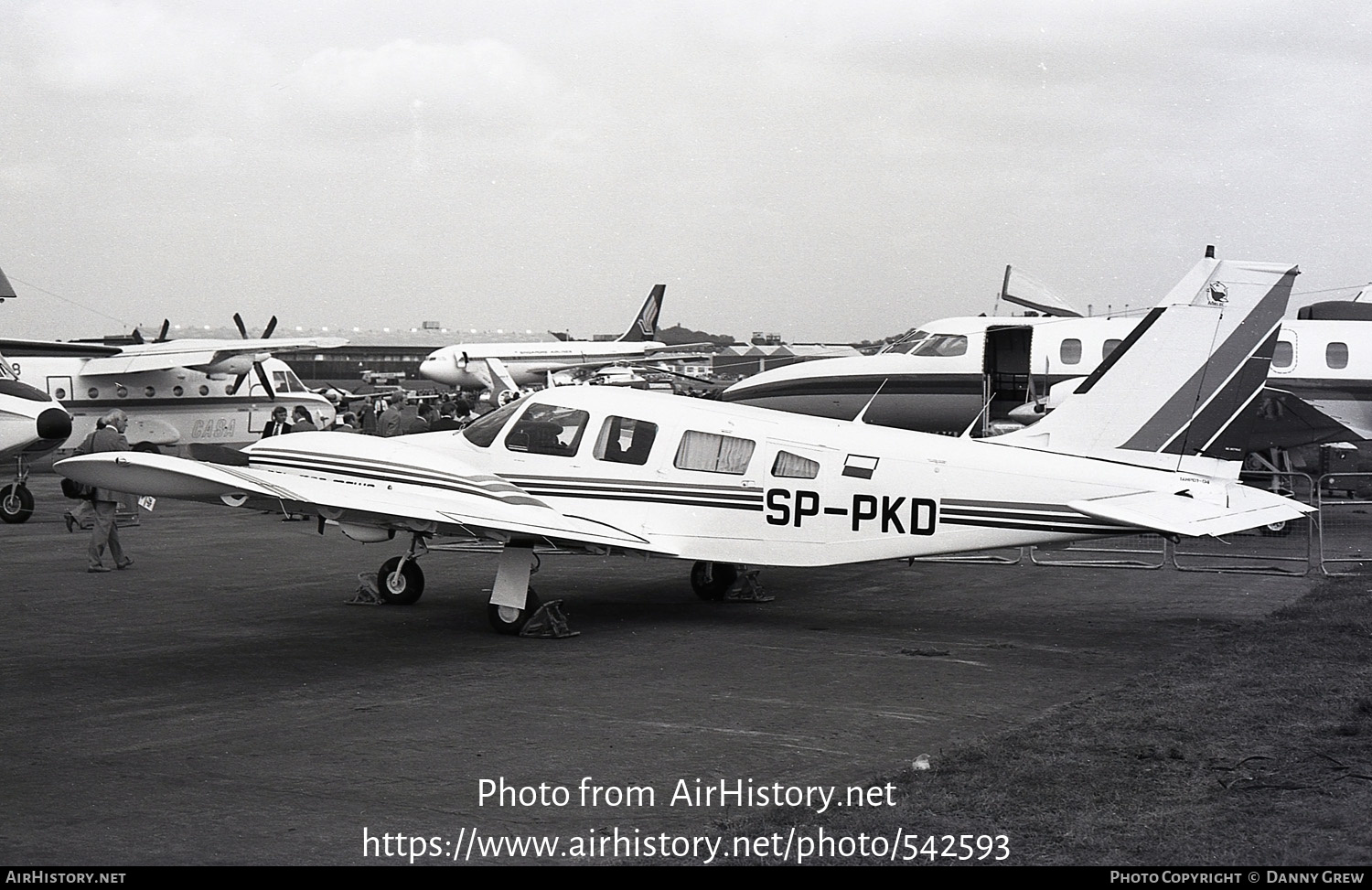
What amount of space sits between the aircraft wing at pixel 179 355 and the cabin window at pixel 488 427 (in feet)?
66.8

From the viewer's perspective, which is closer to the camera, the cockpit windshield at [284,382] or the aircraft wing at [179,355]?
the aircraft wing at [179,355]

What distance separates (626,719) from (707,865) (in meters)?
2.90

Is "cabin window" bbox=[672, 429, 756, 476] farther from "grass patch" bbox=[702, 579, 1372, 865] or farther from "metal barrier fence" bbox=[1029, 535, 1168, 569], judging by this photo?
"metal barrier fence" bbox=[1029, 535, 1168, 569]

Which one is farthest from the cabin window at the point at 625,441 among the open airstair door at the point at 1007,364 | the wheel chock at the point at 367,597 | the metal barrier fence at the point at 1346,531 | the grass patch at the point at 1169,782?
the open airstair door at the point at 1007,364

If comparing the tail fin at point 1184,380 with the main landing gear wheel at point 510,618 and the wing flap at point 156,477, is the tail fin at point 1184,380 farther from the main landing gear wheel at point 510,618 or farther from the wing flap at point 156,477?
the wing flap at point 156,477

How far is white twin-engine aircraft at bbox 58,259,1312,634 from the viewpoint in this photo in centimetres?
1149

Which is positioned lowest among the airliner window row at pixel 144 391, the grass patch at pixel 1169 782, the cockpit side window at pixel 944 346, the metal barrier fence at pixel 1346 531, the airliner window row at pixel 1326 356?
the metal barrier fence at pixel 1346 531

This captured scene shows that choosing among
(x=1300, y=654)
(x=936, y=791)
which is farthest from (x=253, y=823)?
(x=1300, y=654)

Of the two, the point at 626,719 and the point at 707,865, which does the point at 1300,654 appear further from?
the point at 707,865

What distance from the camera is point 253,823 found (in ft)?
A: 21.2

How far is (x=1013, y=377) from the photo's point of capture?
22.6 metres

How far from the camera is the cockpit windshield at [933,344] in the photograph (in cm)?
2355

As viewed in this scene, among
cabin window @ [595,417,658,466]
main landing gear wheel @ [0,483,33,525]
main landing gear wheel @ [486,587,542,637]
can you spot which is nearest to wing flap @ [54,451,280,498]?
main landing gear wheel @ [486,587,542,637]

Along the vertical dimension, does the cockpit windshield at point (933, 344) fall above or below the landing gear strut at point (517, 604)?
above
